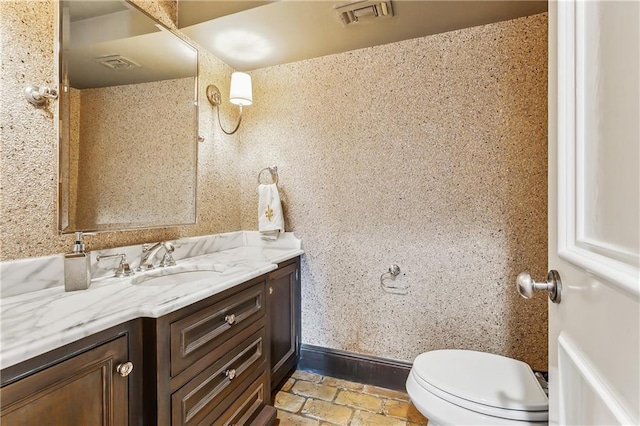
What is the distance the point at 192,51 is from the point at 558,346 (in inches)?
79.8

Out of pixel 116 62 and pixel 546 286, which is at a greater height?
pixel 116 62

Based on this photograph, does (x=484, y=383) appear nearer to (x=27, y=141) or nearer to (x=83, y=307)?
(x=83, y=307)

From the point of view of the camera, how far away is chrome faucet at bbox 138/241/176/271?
1353 millimetres

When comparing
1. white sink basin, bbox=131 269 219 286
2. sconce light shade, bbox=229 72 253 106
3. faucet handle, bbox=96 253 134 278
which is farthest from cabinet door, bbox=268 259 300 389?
sconce light shade, bbox=229 72 253 106

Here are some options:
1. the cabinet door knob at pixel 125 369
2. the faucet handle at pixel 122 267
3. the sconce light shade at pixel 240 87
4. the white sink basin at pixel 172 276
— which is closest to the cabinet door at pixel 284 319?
the white sink basin at pixel 172 276

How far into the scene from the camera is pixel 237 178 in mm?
2125

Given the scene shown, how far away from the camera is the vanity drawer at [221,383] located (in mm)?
938

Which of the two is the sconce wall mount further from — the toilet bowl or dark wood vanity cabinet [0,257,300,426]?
the toilet bowl

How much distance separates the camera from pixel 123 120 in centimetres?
132

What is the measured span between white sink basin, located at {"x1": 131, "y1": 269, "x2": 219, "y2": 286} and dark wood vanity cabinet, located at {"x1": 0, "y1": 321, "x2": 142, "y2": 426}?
18.3 inches

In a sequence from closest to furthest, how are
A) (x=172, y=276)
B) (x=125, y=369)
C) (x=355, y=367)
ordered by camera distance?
(x=125, y=369)
(x=172, y=276)
(x=355, y=367)

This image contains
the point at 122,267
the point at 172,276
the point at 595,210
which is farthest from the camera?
the point at 172,276

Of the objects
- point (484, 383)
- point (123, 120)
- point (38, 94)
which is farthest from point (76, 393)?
point (484, 383)

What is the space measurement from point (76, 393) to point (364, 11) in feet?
5.98
